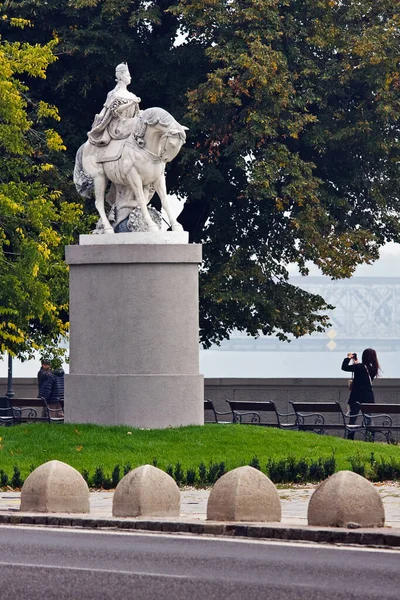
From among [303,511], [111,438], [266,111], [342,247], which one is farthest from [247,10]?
[303,511]

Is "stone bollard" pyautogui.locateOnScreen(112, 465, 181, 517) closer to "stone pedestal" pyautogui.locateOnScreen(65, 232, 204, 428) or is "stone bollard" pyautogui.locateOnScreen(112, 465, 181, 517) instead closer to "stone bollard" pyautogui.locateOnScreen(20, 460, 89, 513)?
"stone bollard" pyautogui.locateOnScreen(20, 460, 89, 513)

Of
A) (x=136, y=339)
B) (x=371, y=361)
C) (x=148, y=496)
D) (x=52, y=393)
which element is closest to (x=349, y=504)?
(x=148, y=496)

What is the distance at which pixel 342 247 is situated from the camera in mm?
37281

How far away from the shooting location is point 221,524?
47.4 ft

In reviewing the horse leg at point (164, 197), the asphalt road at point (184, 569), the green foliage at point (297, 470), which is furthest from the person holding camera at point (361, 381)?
the asphalt road at point (184, 569)

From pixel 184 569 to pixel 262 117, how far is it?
24.8 m

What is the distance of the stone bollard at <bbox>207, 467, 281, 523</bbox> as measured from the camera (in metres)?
14.7

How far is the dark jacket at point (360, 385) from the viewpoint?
104ft

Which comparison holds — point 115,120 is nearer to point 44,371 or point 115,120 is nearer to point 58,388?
point 58,388

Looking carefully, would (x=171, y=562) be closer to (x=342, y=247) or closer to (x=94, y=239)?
(x=94, y=239)

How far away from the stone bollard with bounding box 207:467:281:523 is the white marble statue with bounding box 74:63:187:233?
1046cm

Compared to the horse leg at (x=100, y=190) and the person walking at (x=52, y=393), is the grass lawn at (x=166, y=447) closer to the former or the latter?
the horse leg at (x=100, y=190)

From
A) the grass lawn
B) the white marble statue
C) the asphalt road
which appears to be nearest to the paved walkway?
the asphalt road

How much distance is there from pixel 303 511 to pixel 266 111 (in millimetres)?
20500
